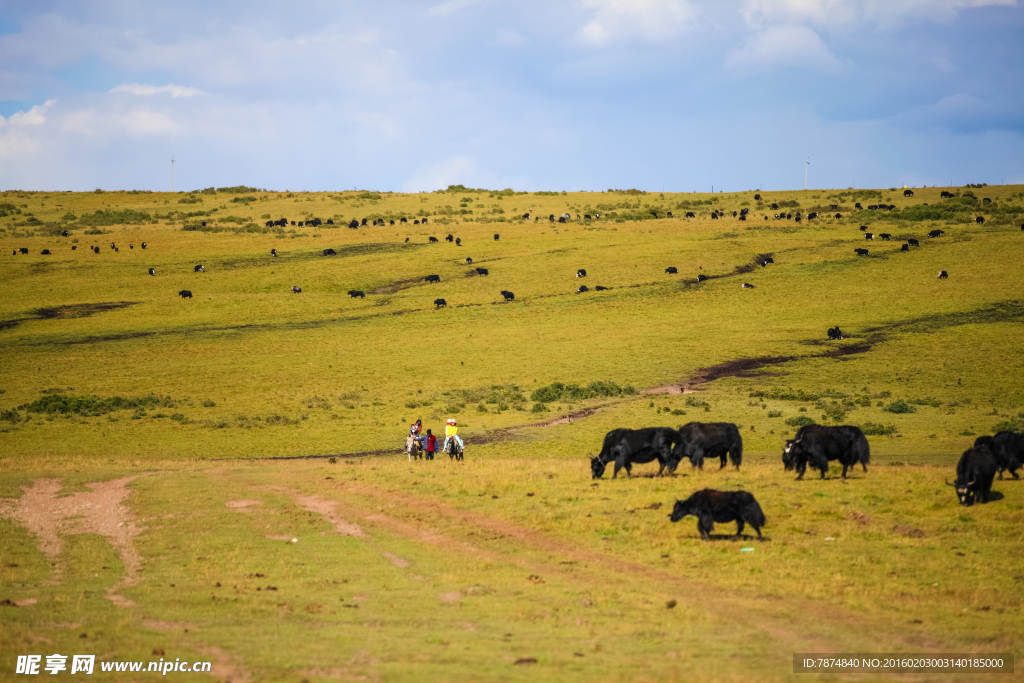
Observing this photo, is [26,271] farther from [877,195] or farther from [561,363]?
[877,195]

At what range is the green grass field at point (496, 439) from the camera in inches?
470

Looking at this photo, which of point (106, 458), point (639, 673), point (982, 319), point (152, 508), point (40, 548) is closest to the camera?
point (639, 673)

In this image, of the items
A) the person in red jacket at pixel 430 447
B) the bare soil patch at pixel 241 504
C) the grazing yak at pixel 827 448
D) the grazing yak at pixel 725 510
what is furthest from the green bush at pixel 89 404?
the grazing yak at pixel 725 510

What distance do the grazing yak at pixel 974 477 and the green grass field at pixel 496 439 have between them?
32 cm

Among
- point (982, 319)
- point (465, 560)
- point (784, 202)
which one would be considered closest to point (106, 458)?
point (465, 560)

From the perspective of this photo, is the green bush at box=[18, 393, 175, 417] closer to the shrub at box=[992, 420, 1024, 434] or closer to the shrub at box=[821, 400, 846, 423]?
the shrub at box=[821, 400, 846, 423]

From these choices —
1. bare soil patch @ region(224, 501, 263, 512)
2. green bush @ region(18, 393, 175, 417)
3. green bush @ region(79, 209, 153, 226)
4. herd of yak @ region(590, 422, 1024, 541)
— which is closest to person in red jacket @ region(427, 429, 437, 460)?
herd of yak @ region(590, 422, 1024, 541)

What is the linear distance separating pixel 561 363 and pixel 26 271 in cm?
5327

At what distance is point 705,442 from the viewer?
71.9 feet

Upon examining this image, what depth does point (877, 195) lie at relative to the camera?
109875 millimetres

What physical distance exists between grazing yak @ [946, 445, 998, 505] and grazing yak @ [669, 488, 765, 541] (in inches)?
184

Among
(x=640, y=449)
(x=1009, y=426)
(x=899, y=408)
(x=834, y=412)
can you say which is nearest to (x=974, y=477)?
(x=640, y=449)

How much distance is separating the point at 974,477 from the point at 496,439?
19.7 metres

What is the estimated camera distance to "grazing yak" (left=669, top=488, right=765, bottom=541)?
638 inches
